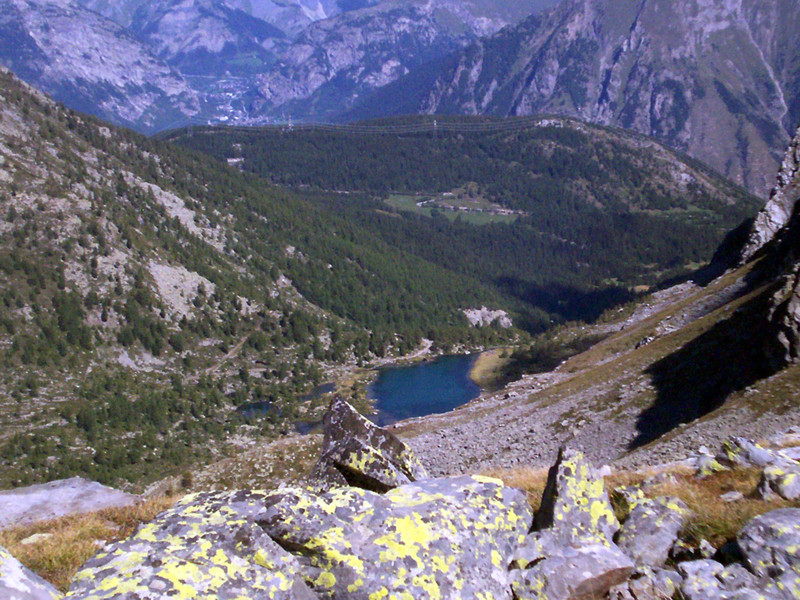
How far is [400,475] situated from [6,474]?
6634 cm

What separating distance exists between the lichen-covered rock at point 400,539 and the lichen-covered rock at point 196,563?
37 cm

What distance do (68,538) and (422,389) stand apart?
98.8 m

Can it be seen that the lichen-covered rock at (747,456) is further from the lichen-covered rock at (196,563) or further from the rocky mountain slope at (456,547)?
the lichen-covered rock at (196,563)

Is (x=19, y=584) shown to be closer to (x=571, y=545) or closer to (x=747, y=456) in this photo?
(x=571, y=545)

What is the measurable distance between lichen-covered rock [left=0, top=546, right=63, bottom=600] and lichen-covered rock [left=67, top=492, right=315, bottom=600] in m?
0.26

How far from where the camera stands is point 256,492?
882cm

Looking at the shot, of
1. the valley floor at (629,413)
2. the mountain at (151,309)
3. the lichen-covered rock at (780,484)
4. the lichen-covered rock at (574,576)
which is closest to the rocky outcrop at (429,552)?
the lichen-covered rock at (574,576)

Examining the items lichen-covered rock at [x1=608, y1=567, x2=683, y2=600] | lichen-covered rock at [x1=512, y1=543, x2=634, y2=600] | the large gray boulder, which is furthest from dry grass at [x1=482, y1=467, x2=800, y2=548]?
lichen-covered rock at [x1=512, y1=543, x2=634, y2=600]

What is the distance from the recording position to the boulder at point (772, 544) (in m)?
7.38

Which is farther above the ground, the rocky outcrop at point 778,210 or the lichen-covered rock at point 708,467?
the rocky outcrop at point 778,210

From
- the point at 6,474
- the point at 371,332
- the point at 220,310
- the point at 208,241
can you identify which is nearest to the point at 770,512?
the point at 6,474

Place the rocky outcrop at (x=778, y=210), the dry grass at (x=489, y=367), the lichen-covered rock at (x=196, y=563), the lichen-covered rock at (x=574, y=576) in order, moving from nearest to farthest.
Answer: the lichen-covered rock at (x=196, y=563), the lichen-covered rock at (x=574, y=576), the rocky outcrop at (x=778, y=210), the dry grass at (x=489, y=367)

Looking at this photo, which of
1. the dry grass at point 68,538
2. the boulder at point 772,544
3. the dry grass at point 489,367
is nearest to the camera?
the boulder at point 772,544

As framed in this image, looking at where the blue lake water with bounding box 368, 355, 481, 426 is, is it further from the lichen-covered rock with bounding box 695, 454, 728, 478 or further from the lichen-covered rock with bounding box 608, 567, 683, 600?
the lichen-covered rock with bounding box 608, 567, 683, 600
